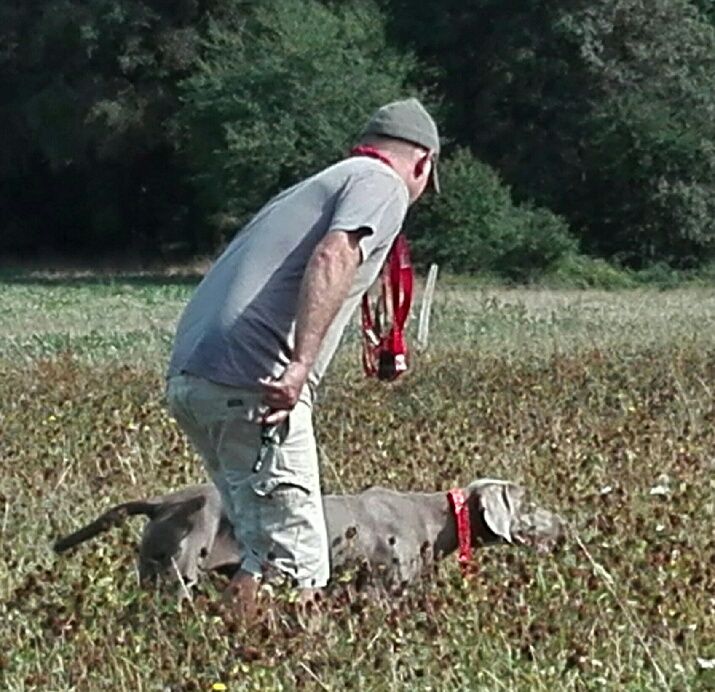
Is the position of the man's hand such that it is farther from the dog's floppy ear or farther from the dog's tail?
the dog's floppy ear

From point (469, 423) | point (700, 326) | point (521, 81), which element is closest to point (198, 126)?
point (521, 81)

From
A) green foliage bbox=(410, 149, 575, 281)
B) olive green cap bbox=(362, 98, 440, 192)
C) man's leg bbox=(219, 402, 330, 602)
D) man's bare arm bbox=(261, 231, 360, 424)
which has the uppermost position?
olive green cap bbox=(362, 98, 440, 192)

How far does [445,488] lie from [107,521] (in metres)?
1.96

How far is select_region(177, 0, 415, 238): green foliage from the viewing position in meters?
45.8

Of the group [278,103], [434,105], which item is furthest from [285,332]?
[434,105]

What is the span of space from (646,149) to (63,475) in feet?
129

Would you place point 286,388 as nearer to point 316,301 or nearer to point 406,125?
point 316,301

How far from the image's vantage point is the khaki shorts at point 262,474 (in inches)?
223

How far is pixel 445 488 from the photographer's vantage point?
26.7 feet

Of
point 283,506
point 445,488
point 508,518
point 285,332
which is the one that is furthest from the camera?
point 445,488

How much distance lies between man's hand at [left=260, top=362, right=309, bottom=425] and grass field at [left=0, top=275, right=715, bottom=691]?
0.60 m

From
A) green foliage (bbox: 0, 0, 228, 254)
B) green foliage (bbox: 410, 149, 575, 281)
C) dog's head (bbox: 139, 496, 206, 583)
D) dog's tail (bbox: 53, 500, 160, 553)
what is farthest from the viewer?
green foliage (bbox: 0, 0, 228, 254)

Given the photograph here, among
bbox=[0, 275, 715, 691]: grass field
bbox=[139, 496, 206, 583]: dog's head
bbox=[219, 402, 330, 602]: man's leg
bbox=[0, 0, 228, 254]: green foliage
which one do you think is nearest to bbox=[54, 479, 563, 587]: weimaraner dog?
bbox=[139, 496, 206, 583]: dog's head

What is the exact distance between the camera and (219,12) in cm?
5069
